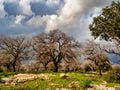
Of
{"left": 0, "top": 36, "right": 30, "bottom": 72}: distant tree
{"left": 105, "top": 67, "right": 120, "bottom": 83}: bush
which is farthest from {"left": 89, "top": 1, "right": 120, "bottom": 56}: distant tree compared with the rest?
{"left": 0, "top": 36, "right": 30, "bottom": 72}: distant tree

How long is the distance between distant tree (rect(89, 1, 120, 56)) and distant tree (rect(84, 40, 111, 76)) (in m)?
22.5

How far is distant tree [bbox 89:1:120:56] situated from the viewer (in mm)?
50006

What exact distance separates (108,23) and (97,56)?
32425mm

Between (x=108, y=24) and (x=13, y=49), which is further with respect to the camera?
(x=13, y=49)

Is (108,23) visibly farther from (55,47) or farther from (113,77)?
(55,47)

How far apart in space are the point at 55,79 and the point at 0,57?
72885 mm

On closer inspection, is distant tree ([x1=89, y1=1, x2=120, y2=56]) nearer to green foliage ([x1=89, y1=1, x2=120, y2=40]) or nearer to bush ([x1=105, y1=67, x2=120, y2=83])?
green foliage ([x1=89, y1=1, x2=120, y2=40])

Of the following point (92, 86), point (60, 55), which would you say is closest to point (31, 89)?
point (92, 86)

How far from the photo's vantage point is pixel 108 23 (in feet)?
170

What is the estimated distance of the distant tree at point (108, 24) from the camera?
5001cm

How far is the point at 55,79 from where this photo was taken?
133 feet

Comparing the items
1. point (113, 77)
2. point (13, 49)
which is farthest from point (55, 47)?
point (113, 77)

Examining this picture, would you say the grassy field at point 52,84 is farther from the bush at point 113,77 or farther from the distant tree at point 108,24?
the distant tree at point 108,24

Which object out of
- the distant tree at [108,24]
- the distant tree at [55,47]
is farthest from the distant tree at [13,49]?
the distant tree at [108,24]
